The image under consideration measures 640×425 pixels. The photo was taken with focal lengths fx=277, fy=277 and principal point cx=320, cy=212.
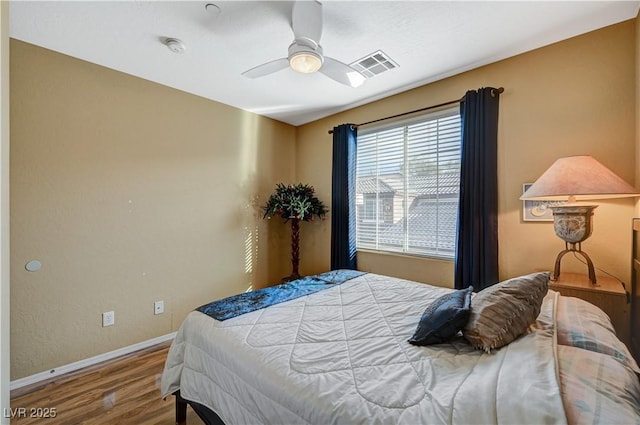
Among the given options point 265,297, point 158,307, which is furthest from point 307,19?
point 158,307

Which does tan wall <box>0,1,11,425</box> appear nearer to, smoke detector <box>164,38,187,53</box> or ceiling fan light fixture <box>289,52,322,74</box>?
smoke detector <box>164,38,187,53</box>

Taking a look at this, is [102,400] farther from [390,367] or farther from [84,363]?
[390,367]

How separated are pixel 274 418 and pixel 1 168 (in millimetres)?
1586

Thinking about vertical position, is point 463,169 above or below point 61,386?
above

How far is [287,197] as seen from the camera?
356cm

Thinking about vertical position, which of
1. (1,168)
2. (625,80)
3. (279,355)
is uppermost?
(625,80)

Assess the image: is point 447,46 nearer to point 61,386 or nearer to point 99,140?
point 99,140

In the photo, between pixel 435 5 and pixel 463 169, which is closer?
pixel 435 5

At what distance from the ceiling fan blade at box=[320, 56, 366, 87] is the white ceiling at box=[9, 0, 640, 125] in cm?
29

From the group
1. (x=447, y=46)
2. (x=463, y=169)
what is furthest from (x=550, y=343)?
(x=447, y=46)

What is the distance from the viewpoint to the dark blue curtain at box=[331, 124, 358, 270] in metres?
3.43

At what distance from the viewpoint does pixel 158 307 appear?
2773 mm

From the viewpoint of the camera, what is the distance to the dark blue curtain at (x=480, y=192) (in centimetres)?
236

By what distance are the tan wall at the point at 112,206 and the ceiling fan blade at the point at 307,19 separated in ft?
6.03
